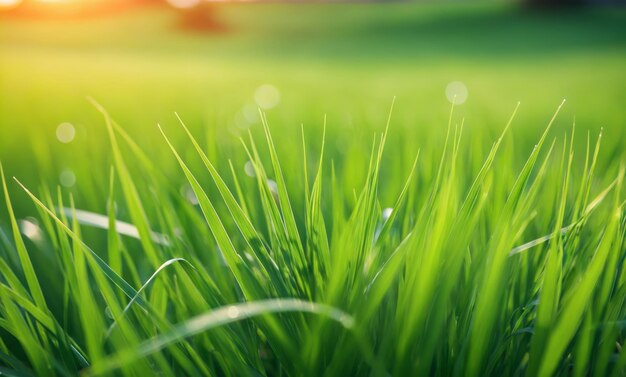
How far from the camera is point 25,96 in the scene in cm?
267

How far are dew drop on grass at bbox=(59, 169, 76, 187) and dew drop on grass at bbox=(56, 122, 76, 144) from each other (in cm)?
34

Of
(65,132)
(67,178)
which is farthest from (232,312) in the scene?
(65,132)

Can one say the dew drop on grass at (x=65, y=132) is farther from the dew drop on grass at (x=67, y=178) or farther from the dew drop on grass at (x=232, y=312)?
the dew drop on grass at (x=232, y=312)

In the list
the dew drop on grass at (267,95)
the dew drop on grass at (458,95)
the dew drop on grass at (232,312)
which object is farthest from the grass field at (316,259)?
the dew drop on grass at (267,95)

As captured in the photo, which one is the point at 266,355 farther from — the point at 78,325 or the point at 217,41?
the point at 217,41

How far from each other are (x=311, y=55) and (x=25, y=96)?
5.38m

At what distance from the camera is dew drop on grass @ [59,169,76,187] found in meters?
1.18

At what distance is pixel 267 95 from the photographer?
Result: 3.06m

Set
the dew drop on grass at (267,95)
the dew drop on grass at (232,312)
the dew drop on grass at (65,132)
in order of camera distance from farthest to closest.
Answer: the dew drop on grass at (267,95)
the dew drop on grass at (65,132)
the dew drop on grass at (232,312)

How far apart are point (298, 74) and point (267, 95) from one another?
1702 mm

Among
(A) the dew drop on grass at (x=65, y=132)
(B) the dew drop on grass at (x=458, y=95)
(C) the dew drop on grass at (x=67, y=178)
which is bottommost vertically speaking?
(C) the dew drop on grass at (x=67, y=178)

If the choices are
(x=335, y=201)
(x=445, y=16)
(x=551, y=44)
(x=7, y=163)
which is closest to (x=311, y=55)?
(x=551, y=44)

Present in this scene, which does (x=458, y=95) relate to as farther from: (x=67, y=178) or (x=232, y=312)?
(x=232, y=312)

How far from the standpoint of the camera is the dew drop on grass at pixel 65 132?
5.39 feet
